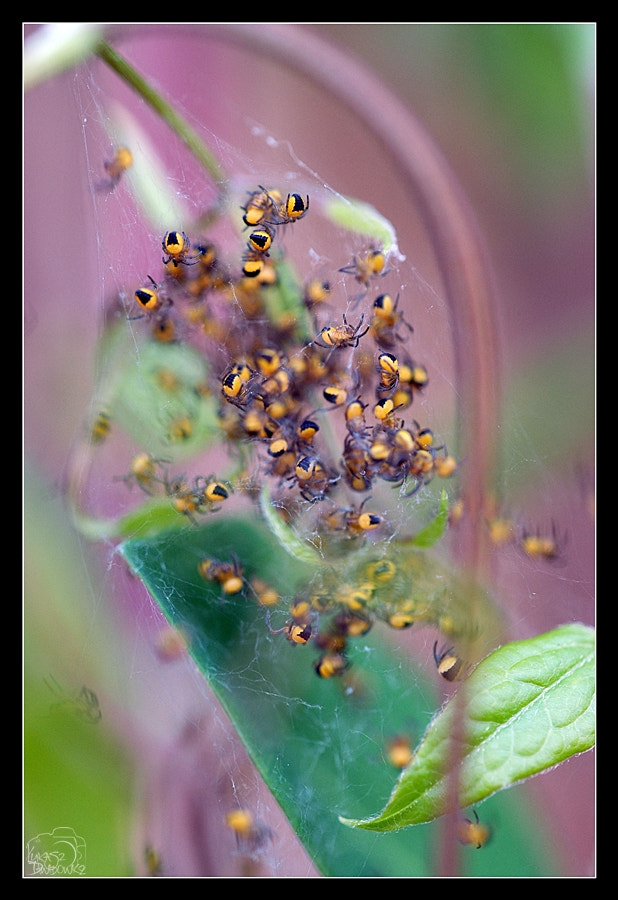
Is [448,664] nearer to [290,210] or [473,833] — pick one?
[473,833]

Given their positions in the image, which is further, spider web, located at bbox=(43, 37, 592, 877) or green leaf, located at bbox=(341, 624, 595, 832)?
spider web, located at bbox=(43, 37, 592, 877)

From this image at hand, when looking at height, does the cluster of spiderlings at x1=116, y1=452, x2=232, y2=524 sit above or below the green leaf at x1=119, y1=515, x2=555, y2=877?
above

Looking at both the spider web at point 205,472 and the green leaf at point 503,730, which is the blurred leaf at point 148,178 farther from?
the green leaf at point 503,730

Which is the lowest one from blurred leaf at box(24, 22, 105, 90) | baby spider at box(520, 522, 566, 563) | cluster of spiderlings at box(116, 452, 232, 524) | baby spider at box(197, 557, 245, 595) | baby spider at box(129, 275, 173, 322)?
baby spider at box(197, 557, 245, 595)

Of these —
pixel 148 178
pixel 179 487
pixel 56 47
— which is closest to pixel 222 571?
pixel 179 487

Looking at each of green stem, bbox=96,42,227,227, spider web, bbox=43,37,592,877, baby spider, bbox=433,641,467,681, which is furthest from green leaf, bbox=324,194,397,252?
baby spider, bbox=433,641,467,681

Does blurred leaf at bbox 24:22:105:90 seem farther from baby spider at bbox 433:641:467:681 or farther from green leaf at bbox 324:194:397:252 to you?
baby spider at bbox 433:641:467:681

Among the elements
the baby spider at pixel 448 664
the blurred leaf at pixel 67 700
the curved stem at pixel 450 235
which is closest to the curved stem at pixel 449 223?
the curved stem at pixel 450 235
